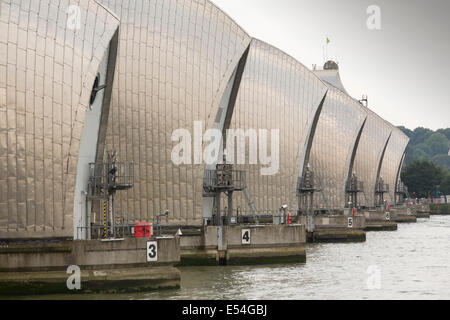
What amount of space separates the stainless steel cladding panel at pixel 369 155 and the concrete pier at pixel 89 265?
6838cm

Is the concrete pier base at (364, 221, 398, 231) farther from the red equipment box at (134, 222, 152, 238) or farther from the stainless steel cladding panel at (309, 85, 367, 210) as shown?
the red equipment box at (134, 222, 152, 238)

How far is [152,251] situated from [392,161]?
9682 centimetres

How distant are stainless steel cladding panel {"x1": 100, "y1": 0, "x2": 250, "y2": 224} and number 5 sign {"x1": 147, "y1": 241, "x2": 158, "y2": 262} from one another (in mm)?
12428

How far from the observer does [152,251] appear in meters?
31.5

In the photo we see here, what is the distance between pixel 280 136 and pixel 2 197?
1360 inches

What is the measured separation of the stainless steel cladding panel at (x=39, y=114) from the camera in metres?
30.5

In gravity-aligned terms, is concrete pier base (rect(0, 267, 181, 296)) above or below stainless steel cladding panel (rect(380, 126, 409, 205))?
below

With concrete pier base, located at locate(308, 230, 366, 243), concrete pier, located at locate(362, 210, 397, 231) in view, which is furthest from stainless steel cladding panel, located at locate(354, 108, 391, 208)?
concrete pier base, located at locate(308, 230, 366, 243)

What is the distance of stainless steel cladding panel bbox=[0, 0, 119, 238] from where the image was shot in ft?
100

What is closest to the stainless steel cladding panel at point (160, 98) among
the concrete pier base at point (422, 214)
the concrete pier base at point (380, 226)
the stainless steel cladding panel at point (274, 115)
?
the stainless steel cladding panel at point (274, 115)

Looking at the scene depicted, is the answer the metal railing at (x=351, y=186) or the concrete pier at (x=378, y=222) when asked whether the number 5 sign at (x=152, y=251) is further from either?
the concrete pier at (x=378, y=222)

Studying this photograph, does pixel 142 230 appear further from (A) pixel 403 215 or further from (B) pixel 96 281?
→ (A) pixel 403 215

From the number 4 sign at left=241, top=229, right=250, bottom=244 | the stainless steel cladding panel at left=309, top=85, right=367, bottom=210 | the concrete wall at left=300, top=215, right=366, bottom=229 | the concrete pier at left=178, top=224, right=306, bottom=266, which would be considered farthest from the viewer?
the stainless steel cladding panel at left=309, top=85, right=367, bottom=210
